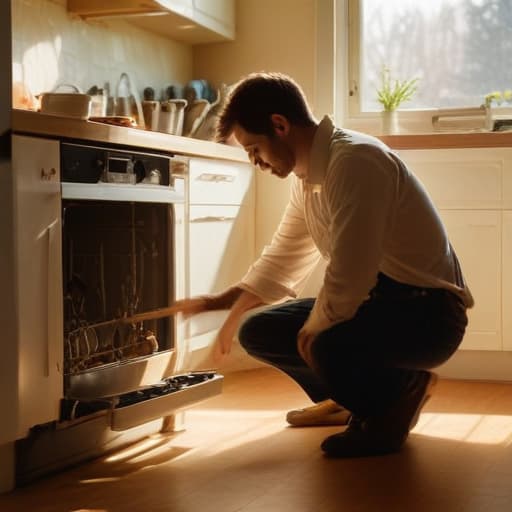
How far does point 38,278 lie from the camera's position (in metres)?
2.17

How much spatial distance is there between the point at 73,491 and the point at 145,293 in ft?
2.37

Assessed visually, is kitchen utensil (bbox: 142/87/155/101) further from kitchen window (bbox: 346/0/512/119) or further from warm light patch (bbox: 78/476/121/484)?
warm light patch (bbox: 78/476/121/484)

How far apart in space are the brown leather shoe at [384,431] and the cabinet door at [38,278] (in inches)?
29.1

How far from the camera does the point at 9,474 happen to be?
2195 mm

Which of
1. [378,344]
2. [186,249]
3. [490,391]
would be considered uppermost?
[186,249]

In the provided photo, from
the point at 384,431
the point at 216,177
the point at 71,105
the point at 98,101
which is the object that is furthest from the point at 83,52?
the point at 384,431

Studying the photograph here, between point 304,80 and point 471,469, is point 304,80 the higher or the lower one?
the higher one

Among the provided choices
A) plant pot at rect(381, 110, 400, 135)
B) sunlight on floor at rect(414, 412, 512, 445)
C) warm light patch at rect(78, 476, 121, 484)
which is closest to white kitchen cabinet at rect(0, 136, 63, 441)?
warm light patch at rect(78, 476, 121, 484)

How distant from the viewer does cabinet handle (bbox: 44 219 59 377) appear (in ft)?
7.20

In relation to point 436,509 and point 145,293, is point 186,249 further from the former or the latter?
point 436,509

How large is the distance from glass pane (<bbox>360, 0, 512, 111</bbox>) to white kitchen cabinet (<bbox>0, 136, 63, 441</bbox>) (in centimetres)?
234

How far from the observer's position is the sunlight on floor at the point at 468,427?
2.70 metres

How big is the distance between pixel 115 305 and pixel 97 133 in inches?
19.5

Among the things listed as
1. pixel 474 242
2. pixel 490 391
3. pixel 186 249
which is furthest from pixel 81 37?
pixel 490 391
